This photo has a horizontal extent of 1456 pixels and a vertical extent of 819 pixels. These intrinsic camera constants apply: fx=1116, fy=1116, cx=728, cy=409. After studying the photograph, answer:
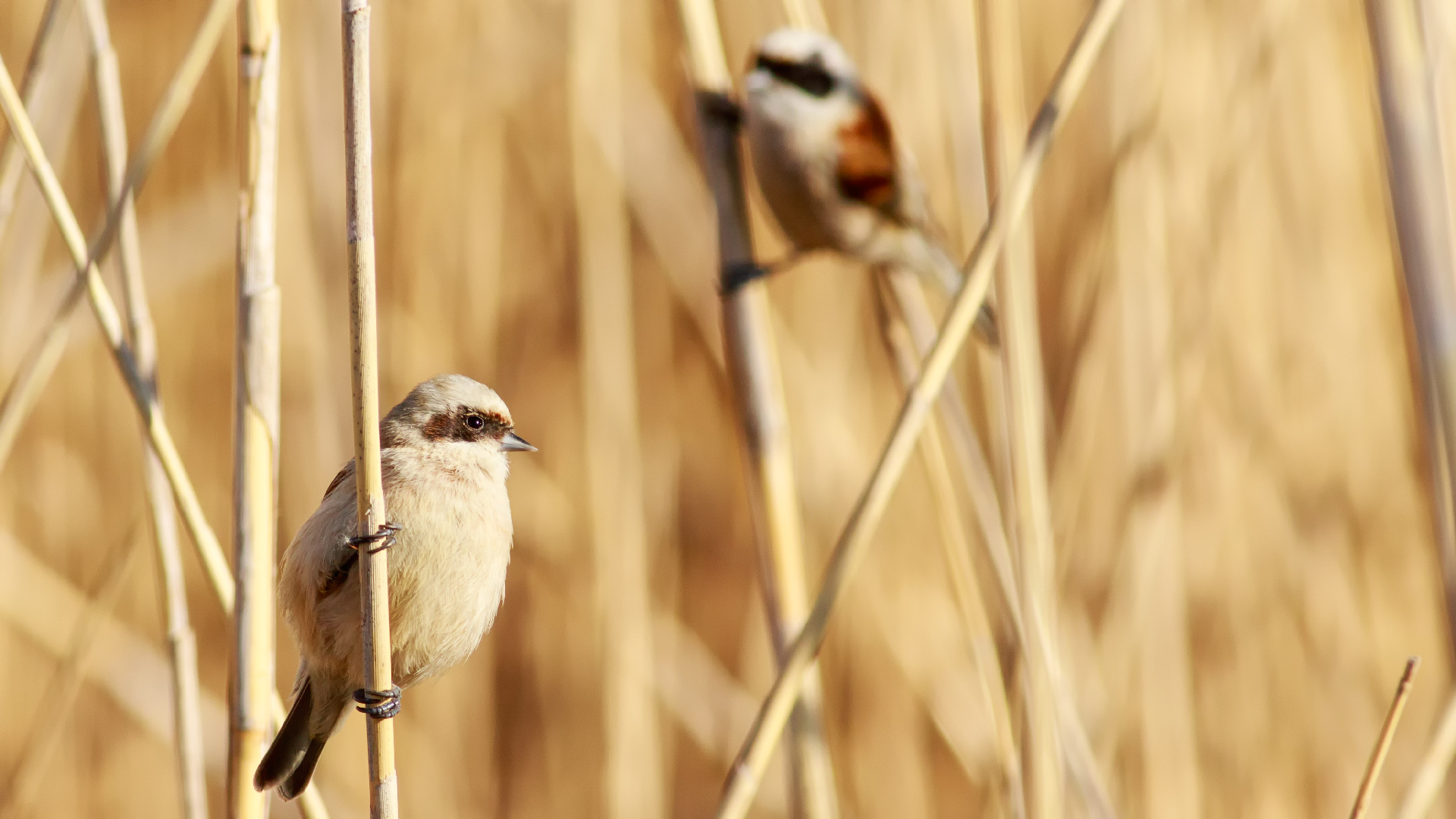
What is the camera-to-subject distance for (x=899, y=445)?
1.21 meters

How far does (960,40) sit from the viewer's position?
1.90 metres

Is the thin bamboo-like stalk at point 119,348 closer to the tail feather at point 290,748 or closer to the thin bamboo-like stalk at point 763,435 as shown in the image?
the tail feather at point 290,748

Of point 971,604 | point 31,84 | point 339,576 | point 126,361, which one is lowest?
point 971,604

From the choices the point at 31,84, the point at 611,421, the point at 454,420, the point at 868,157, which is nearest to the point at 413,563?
the point at 454,420

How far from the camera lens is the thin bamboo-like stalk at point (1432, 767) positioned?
1129 millimetres

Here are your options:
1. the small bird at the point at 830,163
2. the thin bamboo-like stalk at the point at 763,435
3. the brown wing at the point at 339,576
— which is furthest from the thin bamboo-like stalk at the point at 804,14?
the brown wing at the point at 339,576

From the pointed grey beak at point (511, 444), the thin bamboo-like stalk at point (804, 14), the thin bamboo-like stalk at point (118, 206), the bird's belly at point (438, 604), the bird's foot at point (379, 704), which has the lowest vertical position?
the bird's foot at point (379, 704)

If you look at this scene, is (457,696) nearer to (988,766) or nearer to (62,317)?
(988,766)

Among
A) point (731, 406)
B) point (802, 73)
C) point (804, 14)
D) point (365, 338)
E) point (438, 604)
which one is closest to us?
point (365, 338)

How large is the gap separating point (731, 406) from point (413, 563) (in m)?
1.34

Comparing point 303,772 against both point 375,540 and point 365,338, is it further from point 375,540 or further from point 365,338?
point 365,338

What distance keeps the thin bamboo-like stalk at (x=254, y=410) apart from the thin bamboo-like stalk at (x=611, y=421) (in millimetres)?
1010

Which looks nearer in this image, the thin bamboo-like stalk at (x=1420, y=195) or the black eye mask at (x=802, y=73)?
the thin bamboo-like stalk at (x=1420, y=195)

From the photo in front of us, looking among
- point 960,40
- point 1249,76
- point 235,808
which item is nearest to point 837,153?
point 960,40
